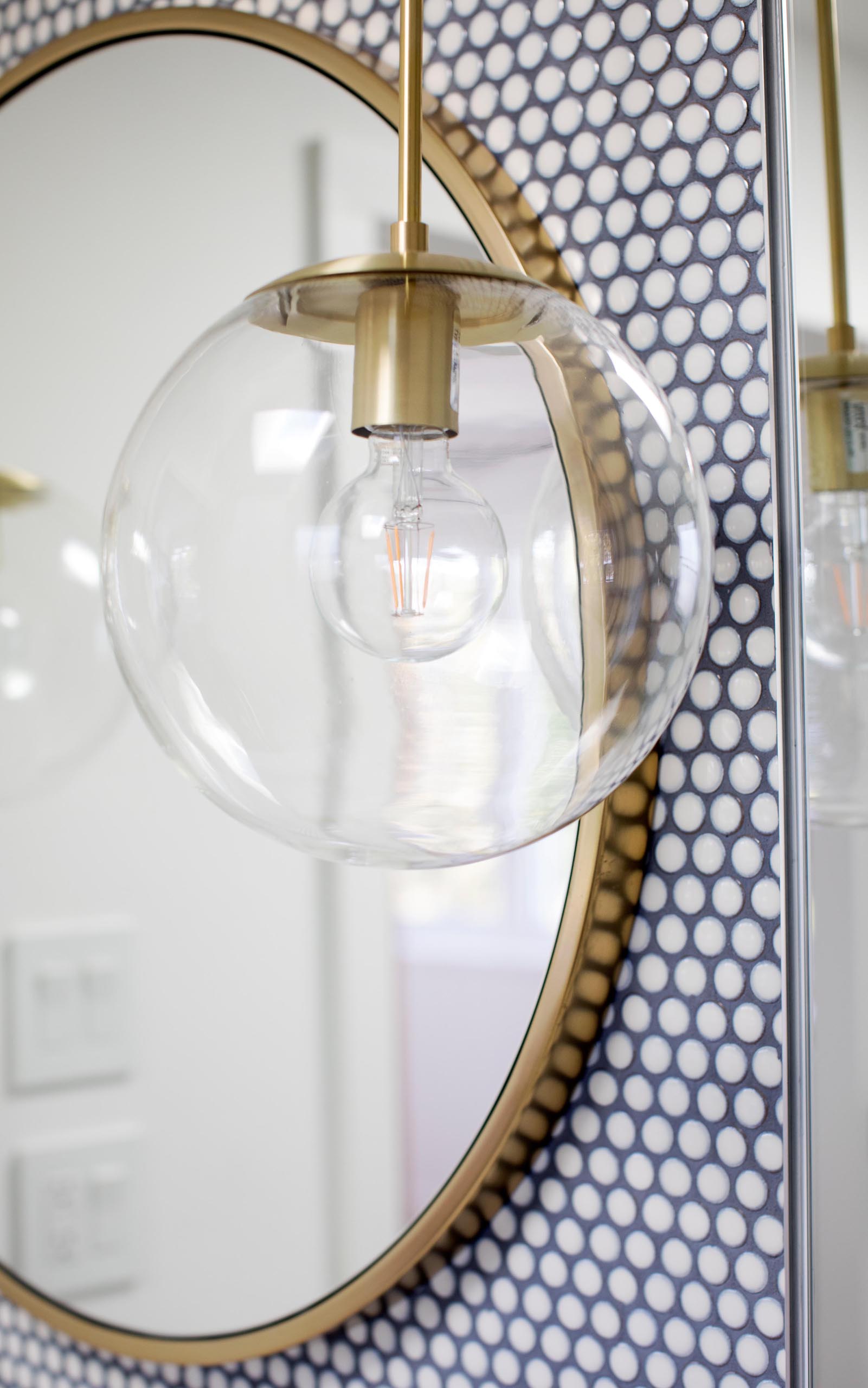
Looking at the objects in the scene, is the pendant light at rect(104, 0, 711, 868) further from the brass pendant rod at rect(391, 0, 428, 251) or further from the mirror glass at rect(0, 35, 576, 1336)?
the mirror glass at rect(0, 35, 576, 1336)

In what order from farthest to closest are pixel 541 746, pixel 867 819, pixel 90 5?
pixel 90 5 → pixel 867 819 → pixel 541 746

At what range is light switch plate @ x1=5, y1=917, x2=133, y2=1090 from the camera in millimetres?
729

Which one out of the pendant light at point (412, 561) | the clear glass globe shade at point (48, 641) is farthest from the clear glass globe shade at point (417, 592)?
the clear glass globe shade at point (48, 641)

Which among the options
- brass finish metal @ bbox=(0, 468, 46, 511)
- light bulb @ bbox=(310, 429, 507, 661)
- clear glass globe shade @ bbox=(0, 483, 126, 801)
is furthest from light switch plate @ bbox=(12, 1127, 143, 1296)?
light bulb @ bbox=(310, 429, 507, 661)

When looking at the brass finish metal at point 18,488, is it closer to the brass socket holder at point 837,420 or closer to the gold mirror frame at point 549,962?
the gold mirror frame at point 549,962

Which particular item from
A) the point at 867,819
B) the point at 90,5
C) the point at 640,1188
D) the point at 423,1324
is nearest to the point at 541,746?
the point at 867,819

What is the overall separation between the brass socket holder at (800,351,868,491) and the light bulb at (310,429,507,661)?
198 millimetres

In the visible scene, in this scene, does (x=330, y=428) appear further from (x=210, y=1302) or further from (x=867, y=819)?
(x=210, y=1302)

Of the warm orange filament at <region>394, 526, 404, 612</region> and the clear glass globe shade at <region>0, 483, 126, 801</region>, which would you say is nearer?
the warm orange filament at <region>394, 526, 404, 612</region>

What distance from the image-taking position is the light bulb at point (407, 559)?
1.10 feet

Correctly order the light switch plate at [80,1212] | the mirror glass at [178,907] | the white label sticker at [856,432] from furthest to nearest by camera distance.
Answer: the light switch plate at [80,1212] → the mirror glass at [178,907] → the white label sticker at [856,432]

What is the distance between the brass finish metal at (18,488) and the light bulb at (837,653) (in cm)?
48

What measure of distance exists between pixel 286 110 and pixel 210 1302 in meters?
0.64

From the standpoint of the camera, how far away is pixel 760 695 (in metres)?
0.52
